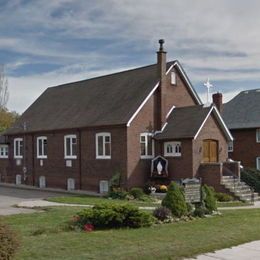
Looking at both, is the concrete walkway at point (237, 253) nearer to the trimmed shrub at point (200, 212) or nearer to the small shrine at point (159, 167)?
the trimmed shrub at point (200, 212)

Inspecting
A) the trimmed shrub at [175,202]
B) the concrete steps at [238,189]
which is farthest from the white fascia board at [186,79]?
the trimmed shrub at [175,202]

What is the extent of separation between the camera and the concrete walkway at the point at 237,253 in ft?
35.0

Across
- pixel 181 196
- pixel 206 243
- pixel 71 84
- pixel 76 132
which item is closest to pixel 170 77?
pixel 76 132

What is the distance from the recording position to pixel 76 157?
32156 mm

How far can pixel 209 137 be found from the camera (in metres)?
29.1

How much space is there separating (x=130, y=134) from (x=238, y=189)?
22.3 feet

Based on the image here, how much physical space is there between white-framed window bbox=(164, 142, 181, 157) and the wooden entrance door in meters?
1.53

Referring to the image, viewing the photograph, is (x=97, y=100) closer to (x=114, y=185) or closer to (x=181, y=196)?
(x=114, y=185)

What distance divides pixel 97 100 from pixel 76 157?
13.9ft

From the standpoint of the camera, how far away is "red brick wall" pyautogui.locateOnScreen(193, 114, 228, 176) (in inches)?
1099

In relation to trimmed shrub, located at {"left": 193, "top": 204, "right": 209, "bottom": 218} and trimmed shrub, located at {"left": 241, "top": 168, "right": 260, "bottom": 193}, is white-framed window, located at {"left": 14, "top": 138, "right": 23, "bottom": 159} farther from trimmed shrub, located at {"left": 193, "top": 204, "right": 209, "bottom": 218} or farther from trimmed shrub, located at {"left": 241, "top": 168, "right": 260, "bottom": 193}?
trimmed shrub, located at {"left": 193, "top": 204, "right": 209, "bottom": 218}

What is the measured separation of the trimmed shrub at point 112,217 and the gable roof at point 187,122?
13.9 metres

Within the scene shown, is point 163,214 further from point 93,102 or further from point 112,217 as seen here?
point 93,102

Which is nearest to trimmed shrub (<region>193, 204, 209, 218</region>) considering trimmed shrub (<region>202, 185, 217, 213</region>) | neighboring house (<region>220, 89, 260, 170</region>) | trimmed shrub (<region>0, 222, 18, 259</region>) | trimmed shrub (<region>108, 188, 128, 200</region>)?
trimmed shrub (<region>202, 185, 217, 213</region>)
